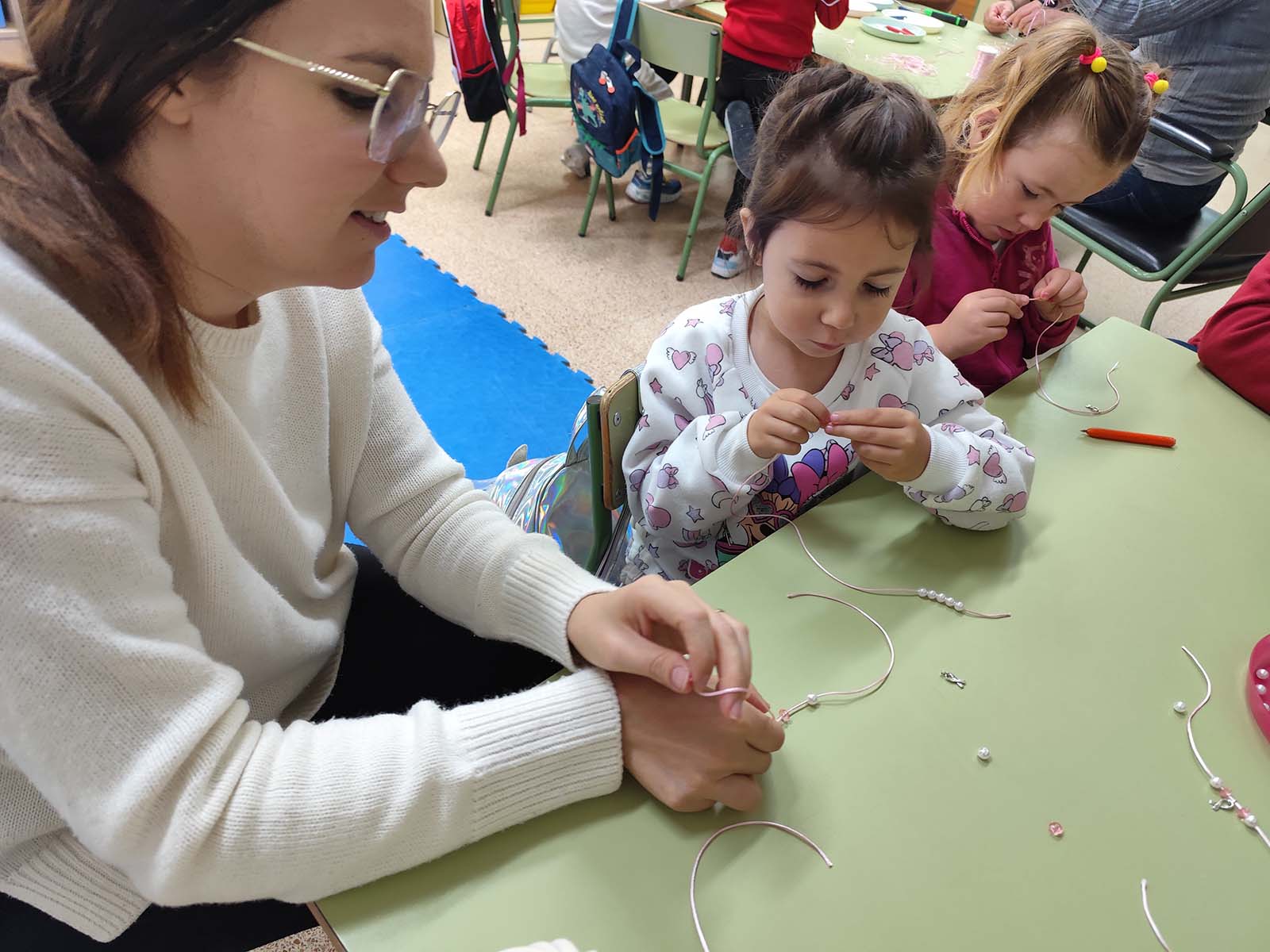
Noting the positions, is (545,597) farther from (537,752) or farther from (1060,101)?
(1060,101)

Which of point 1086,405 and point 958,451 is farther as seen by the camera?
point 1086,405

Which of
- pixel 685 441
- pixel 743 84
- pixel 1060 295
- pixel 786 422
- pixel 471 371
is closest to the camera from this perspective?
pixel 786 422

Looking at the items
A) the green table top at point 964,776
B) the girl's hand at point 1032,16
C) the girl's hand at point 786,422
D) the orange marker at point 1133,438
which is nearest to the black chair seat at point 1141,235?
the girl's hand at point 1032,16

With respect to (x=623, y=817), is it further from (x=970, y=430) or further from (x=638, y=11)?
(x=638, y=11)

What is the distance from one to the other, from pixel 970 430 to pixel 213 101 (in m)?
0.95

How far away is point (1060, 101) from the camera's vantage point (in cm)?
134

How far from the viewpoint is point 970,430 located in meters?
1.14

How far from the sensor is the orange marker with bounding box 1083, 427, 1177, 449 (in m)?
1.19

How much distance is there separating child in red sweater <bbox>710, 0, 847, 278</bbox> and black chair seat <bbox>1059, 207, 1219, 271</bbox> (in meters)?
1.00

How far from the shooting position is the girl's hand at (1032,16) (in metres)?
2.65

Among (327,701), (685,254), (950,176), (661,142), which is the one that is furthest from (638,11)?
(327,701)

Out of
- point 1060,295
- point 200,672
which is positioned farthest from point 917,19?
point 200,672

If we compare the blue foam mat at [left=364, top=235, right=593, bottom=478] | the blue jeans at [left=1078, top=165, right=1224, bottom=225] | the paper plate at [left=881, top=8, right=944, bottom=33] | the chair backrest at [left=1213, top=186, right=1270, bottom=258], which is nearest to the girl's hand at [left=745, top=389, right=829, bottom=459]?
the blue foam mat at [left=364, top=235, right=593, bottom=478]

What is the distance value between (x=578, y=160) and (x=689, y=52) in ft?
3.29
